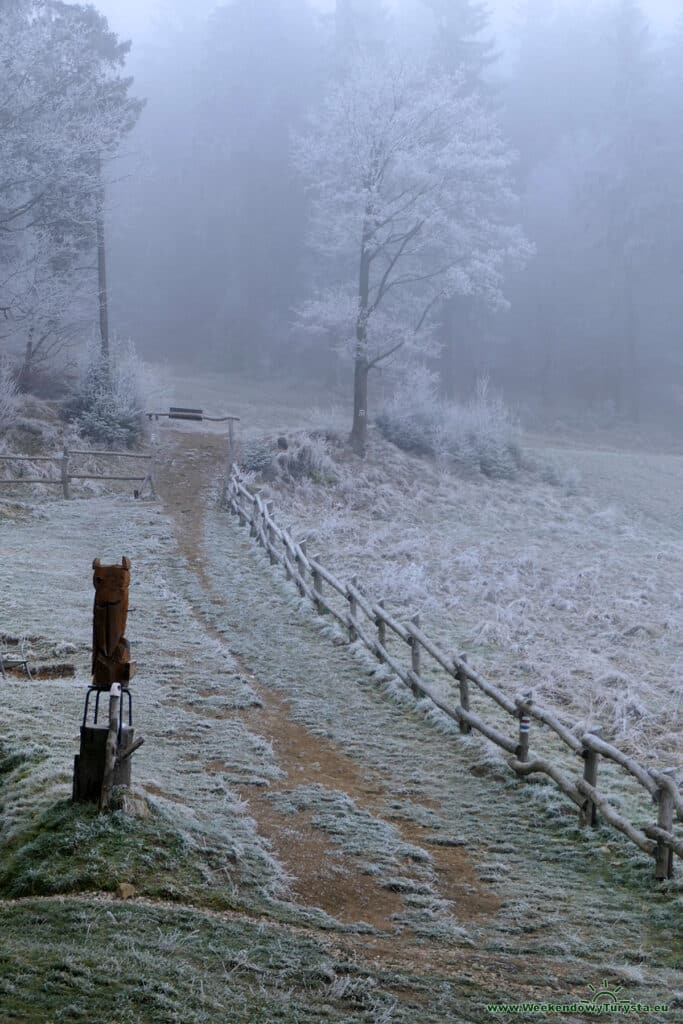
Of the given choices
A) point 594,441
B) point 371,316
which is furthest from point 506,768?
point 594,441

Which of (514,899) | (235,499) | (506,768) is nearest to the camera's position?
(514,899)

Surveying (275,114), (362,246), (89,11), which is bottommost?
(362,246)

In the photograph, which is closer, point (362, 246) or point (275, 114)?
point (362, 246)

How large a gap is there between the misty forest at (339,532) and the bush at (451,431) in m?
0.14

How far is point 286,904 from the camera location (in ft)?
18.6

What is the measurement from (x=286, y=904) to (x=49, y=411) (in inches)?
897

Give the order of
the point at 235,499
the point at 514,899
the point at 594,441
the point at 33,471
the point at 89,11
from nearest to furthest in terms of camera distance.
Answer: the point at 514,899 → the point at 235,499 → the point at 33,471 → the point at 89,11 → the point at 594,441

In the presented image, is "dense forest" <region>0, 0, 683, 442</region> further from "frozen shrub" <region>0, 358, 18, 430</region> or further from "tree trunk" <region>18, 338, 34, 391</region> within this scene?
"frozen shrub" <region>0, 358, 18, 430</region>

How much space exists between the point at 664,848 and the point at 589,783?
1070 mm

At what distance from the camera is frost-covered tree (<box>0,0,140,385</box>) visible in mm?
23688

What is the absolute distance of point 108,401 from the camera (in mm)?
26547

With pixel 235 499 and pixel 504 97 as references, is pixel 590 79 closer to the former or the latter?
pixel 504 97

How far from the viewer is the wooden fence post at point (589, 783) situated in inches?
298

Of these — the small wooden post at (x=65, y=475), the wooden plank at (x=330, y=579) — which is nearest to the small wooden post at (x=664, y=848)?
the wooden plank at (x=330, y=579)
